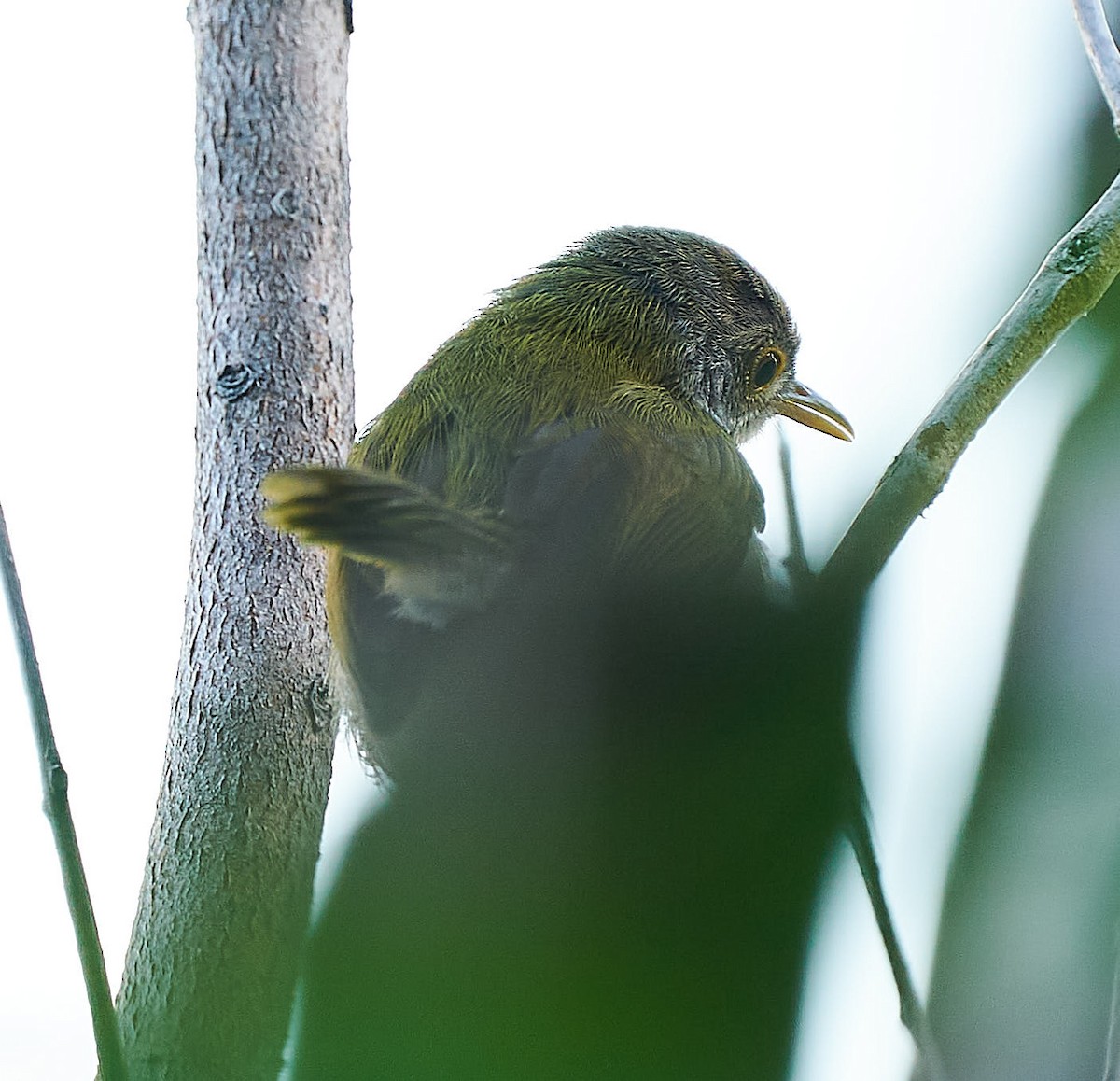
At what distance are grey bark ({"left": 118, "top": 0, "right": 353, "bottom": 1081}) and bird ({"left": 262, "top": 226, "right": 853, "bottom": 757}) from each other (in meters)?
0.08

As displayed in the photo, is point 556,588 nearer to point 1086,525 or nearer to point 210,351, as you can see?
point 1086,525

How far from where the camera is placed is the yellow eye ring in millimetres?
1457

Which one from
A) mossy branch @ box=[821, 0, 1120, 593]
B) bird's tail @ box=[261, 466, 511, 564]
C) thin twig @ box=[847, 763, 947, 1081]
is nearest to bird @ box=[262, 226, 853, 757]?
bird's tail @ box=[261, 466, 511, 564]

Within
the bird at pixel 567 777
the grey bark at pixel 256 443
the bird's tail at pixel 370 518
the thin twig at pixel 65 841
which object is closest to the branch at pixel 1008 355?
the bird at pixel 567 777

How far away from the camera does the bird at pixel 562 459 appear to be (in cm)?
74

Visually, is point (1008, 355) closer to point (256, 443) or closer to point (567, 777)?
point (567, 777)

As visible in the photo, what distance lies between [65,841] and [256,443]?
0.56 m

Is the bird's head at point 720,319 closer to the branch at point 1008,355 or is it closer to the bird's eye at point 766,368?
the bird's eye at point 766,368

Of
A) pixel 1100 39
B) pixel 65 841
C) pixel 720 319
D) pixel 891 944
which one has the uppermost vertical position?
pixel 1100 39

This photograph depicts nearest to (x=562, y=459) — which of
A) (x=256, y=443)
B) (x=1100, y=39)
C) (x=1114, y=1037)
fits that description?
(x=256, y=443)

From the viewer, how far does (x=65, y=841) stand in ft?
2.05

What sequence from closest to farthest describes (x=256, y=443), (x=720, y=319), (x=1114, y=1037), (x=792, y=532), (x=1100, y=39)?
1. (x=1114, y=1037)
2. (x=792, y=532)
3. (x=1100, y=39)
4. (x=256, y=443)
5. (x=720, y=319)

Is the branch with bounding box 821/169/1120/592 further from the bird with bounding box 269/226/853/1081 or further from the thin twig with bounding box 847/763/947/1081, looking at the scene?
the thin twig with bounding box 847/763/947/1081

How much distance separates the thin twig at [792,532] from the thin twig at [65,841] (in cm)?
39
